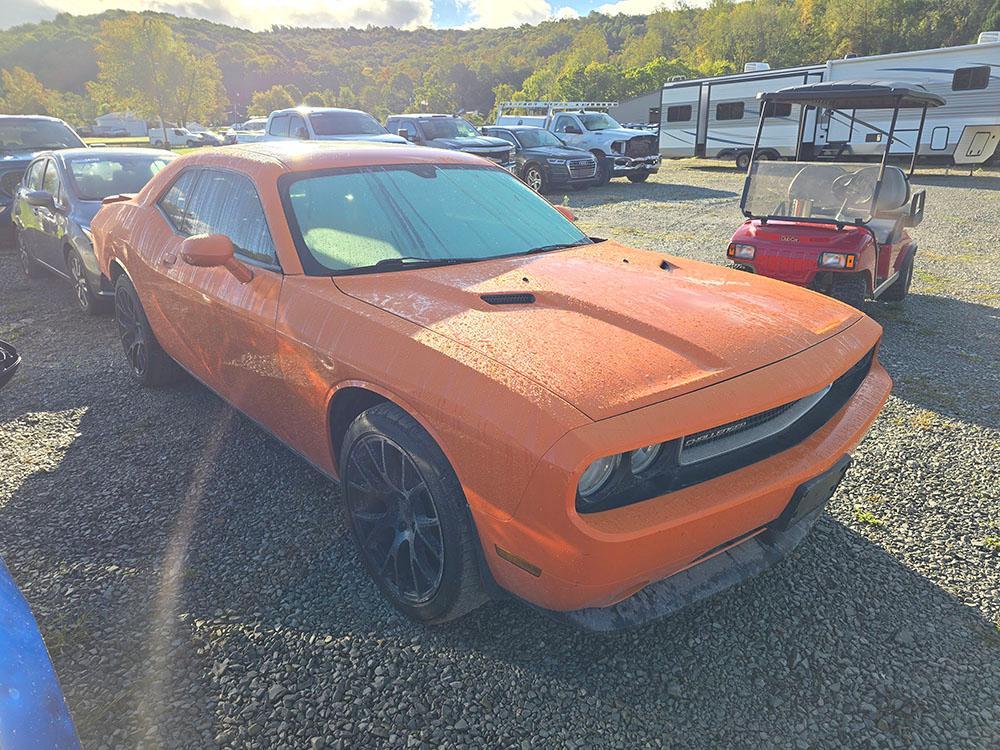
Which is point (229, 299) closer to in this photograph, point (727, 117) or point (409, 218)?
point (409, 218)

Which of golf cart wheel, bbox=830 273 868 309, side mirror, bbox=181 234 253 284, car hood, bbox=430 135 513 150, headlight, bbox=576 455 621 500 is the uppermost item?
side mirror, bbox=181 234 253 284

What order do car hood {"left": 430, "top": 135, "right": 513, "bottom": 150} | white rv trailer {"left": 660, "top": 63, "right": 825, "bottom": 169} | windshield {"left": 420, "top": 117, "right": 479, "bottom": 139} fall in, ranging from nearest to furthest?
car hood {"left": 430, "top": 135, "right": 513, "bottom": 150} < windshield {"left": 420, "top": 117, "right": 479, "bottom": 139} < white rv trailer {"left": 660, "top": 63, "right": 825, "bottom": 169}

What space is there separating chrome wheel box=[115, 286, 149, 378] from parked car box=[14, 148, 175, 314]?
1236mm

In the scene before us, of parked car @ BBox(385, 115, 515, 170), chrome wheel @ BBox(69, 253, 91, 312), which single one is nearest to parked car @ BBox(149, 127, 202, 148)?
parked car @ BBox(385, 115, 515, 170)

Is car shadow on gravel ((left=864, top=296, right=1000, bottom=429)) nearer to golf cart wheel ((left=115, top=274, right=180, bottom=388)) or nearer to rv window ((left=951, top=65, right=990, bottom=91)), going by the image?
golf cart wheel ((left=115, top=274, right=180, bottom=388))

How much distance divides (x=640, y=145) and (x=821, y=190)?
11.7 m

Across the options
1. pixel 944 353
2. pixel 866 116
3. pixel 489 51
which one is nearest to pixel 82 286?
pixel 944 353

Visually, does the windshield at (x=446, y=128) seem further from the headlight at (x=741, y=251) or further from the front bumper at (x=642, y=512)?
the front bumper at (x=642, y=512)

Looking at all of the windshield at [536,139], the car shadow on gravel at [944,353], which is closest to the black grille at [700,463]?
the car shadow on gravel at [944,353]

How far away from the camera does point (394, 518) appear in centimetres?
221

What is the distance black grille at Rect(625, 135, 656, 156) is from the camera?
1650 centimetres

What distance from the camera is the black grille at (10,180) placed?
24.7 ft

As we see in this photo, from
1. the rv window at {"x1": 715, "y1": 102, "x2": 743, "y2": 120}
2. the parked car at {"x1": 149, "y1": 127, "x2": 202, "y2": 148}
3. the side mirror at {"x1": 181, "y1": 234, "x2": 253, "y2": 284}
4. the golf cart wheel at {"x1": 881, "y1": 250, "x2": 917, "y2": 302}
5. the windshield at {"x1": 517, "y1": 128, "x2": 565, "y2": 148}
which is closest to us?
the side mirror at {"x1": 181, "y1": 234, "x2": 253, "y2": 284}

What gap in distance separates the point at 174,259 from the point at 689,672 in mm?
3090
